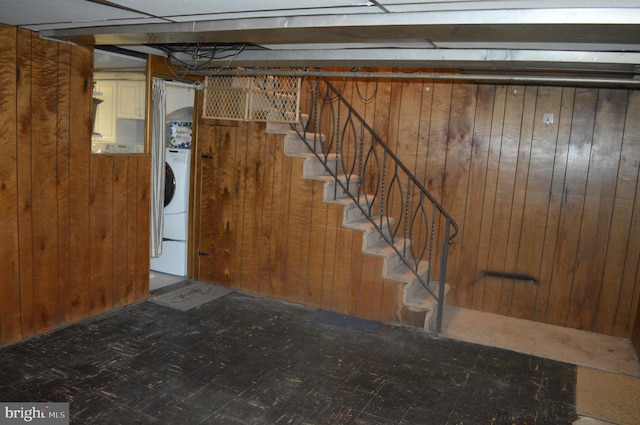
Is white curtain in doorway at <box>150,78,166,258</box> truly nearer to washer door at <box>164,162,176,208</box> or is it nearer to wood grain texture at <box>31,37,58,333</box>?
washer door at <box>164,162,176,208</box>

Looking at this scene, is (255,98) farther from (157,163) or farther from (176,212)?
(176,212)

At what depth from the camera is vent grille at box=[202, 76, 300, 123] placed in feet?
15.6

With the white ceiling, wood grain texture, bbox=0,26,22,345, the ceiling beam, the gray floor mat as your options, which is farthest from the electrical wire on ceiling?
the gray floor mat

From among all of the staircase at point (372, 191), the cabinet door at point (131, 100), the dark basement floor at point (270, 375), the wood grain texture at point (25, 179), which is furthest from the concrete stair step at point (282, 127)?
the wood grain texture at point (25, 179)

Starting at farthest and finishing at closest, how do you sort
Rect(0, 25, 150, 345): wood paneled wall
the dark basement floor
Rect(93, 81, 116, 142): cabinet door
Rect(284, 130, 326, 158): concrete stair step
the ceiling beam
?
Rect(284, 130, 326, 158): concrete stair step → Rect(93, 81, 116, 142): cabinet door → Rect(0, 25, 150, 345): wood paneled wall → the dark basement floor → the ceiling beam

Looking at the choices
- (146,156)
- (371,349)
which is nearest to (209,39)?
(146,156)

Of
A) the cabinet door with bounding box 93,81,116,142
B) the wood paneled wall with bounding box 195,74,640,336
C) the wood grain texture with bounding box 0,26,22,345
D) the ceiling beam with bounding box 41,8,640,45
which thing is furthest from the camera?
the wood paneled wall with bounding box 195,74,640,336

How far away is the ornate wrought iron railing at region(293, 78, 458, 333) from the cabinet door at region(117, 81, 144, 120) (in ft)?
4.92

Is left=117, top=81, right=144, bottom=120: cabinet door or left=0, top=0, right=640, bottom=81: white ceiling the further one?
left=117, top=81, right=144, bottom=120: cabinet door

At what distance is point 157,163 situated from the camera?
5098mm

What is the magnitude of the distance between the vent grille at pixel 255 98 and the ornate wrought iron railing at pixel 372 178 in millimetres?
282

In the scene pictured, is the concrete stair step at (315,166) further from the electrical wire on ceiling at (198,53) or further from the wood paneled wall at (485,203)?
the electrical wire on ceiling at (198,53)

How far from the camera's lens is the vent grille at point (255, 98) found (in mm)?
4758

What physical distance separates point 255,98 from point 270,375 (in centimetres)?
264
